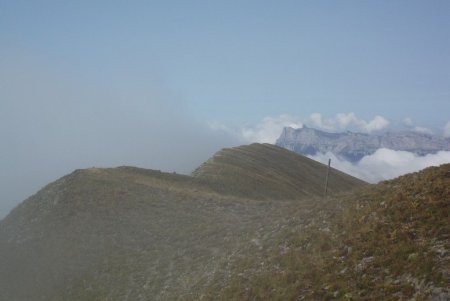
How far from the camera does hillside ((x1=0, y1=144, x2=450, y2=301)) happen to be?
20016 mm

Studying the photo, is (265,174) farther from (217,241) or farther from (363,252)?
(363,252)

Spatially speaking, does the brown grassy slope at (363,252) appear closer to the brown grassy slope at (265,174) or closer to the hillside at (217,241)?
the hillside at (217,241)

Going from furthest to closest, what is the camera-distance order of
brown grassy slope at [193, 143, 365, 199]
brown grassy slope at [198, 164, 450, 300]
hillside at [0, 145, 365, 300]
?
1. brown grassy slope at [193, 143, 365, 199]
2. hillside at [0, 145, 365, 300]
3. brown grassy slope at [198, 164, 450, 300]

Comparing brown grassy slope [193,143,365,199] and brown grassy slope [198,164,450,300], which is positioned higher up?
brown grassy slope [193,143,365,199]

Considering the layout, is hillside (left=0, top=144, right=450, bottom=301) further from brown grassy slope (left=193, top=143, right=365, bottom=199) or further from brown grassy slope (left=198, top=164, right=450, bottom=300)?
brown grassy slope (left=193, top=143, right=365, bottom=199)

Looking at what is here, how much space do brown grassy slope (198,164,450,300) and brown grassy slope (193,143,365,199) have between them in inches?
1275

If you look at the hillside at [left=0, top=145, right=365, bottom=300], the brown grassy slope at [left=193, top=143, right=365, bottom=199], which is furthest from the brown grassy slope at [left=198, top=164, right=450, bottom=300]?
the brown grassy slope at [left=193, top=143, right=365, bottom=199]

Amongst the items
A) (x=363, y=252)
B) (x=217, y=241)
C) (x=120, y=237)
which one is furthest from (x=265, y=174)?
(x=363, y=252)

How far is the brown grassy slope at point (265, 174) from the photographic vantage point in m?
65.0

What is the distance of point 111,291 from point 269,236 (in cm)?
1357

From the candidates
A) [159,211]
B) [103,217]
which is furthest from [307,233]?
[103,217]

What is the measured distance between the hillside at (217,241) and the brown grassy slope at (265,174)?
2.92 ft

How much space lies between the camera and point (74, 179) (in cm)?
5462

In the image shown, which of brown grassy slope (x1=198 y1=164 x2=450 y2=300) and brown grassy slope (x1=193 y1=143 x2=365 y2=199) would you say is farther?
brown grassy slope (x1=193 y1=143 x2=365 y2=199)
